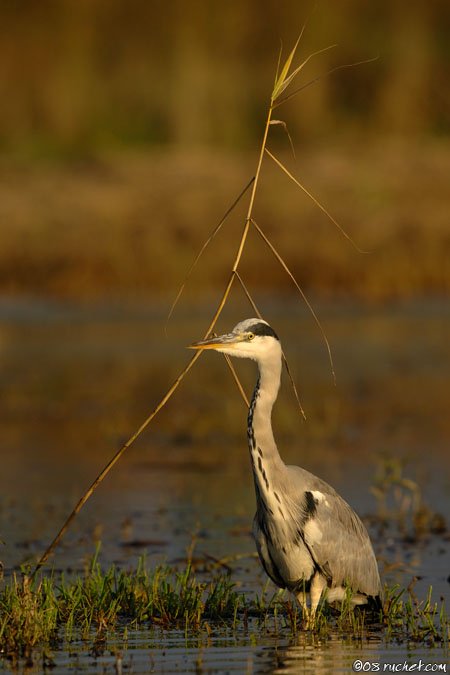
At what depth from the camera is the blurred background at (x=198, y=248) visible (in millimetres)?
11641

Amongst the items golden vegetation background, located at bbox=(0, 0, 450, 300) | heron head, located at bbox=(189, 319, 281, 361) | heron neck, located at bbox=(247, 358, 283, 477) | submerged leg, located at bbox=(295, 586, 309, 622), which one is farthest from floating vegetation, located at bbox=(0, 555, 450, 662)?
golden vegetation background, located at bbox=(0, 0, 450, 300)

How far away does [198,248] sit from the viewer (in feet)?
72.0

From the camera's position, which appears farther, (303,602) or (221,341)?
(303,602)

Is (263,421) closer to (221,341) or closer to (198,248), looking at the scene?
(221,341)

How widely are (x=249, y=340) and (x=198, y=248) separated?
588 inches

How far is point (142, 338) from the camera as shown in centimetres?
1878

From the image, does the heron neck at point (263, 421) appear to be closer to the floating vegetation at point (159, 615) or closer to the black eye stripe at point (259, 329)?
the black eye stripe at point (259, 329)

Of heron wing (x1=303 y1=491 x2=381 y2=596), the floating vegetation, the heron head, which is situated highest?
the heron head

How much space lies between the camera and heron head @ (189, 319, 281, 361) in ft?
22.9

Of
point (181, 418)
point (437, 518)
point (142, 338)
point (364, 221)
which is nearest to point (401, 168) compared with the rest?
point (364, 221)

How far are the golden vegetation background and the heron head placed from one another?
13463mm

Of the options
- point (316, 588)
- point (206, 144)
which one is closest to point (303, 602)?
point (316, 588)

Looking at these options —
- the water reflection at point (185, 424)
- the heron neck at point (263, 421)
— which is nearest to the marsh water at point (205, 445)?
the water reflection at point (185, 424)

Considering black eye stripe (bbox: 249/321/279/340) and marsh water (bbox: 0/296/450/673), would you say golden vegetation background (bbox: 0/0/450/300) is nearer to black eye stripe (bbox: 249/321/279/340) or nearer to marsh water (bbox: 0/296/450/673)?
marsh water (bbox: 0/296/450/673)
